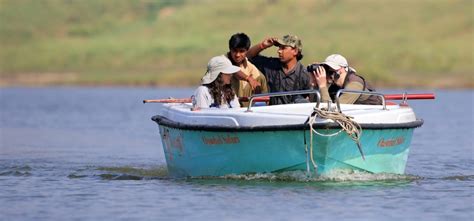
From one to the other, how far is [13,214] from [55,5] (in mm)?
94122

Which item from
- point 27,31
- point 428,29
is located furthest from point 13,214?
point 27,31

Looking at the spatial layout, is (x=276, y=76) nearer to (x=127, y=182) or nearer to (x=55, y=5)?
(x=127, y=182)

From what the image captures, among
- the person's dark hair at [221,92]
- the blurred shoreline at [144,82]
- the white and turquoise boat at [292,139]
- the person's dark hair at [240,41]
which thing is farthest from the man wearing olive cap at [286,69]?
the blurred shoreline at [144,82]

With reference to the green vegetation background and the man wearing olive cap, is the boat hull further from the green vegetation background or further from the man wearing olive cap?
the green vegetation background

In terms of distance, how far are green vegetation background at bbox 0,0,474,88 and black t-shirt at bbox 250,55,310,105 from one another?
5109 centimetres

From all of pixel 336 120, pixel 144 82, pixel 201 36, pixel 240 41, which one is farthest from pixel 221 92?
pixel 201 36

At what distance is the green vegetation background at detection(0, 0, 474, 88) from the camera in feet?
259

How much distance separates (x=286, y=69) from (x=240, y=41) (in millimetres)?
750

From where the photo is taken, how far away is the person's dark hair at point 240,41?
16.4 m

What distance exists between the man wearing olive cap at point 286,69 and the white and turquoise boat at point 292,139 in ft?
3.82

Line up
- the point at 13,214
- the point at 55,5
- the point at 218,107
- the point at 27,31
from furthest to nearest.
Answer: the point at 55,5
the point at 27,31
the point at 218,107
the point at 13,214

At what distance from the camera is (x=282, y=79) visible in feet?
55.1

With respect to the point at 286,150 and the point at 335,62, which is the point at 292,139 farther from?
the point at 335,62

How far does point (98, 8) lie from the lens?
10962cm
